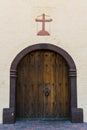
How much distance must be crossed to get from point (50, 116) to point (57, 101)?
50 centimetres

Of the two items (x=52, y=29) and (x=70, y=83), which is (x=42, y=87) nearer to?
(x=70, y=83)

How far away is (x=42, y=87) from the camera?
31.0 feet

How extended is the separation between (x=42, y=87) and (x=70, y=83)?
859 millimetres

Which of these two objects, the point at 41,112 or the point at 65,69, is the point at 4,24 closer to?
the point at 65,69

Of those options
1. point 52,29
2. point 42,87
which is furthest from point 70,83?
point 52,29

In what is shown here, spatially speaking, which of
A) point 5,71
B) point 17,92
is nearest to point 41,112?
point 17,92

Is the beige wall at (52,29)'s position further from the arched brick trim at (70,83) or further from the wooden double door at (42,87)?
the wooden double door at (42,87)

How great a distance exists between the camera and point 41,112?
9.45m

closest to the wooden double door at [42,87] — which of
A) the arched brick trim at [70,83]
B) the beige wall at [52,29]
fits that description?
the arched brick trim at [70,83]

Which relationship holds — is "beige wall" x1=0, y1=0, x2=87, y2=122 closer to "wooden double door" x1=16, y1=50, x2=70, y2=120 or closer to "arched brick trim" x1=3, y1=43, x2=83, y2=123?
"arched brick trim" x1=3, y1=43, x2=83, y2=123

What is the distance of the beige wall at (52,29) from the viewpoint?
9.21 meters

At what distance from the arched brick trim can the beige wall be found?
0.40 ft

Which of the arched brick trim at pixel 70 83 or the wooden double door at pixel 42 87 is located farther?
the wooden double door at pixel 42 87

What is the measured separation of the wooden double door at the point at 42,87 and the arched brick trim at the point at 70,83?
0.24 metres
